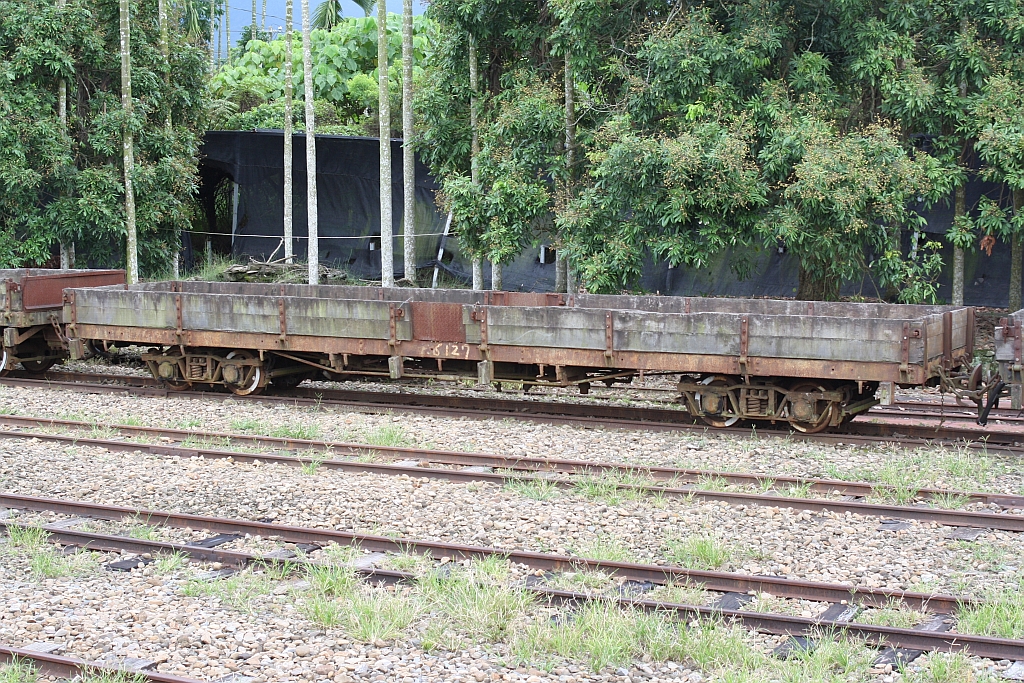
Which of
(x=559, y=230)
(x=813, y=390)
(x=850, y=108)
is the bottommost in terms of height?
(x=813, y=390)

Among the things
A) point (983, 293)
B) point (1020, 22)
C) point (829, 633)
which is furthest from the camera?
point (983, 293)

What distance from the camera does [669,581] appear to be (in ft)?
22.4

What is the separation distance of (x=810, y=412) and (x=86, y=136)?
1673cm

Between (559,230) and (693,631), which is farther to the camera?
(559,230)

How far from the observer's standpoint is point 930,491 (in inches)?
347

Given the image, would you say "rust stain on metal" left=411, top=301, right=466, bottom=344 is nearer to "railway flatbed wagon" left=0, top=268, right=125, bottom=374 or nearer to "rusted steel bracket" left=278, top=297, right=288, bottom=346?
"rusted steel bracket" left=278, top=297, right=288, bottom=346

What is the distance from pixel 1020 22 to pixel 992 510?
893 cm

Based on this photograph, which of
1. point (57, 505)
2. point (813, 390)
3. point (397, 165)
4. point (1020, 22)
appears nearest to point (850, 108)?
point (1020, 22)

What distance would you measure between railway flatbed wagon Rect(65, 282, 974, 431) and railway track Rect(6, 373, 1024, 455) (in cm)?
23

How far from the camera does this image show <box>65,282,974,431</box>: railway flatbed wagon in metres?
10.7

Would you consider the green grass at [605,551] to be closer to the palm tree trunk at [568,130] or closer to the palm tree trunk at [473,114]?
the palm tree trunk at [568,130]

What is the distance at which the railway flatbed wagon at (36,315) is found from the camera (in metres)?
15.1

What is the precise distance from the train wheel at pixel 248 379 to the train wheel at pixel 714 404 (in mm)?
5856

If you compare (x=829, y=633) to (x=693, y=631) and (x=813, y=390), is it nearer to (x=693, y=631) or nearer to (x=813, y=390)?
(x=693, y=631)
